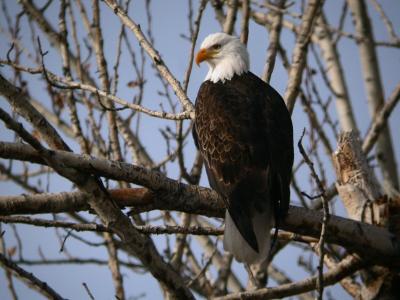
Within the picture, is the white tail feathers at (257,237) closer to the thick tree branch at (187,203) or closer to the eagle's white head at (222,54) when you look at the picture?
the thick tree branch at (187,203)

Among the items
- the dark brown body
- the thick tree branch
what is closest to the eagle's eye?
the dark brown body

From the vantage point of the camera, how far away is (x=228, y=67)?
5.45 metres

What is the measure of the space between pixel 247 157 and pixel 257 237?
0.60 m

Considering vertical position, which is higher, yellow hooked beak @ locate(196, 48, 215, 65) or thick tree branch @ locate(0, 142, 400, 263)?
yellow hooked beak @ locate(196, 48, 215, 65)

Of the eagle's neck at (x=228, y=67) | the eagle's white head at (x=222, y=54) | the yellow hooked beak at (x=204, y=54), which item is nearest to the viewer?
the eagle's neck at (x=228, y=67)

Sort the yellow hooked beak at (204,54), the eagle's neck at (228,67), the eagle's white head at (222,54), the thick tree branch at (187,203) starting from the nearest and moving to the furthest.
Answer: the thick tree branch at (187,203) < the eagle's neck at (228,67) < the eagle's white head at (222,54) < the yellow hooked beak at (204,54)

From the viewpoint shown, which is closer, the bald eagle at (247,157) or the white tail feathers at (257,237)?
the bald eagle at (247,157)

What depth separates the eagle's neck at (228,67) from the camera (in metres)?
5.33

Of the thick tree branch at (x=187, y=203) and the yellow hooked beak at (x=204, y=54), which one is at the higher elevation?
the yellow hooked beak at (x=204, y=54)

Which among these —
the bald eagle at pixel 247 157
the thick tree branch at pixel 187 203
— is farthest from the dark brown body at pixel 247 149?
the thick tree branch at pixel 187 203

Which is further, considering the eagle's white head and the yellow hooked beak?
the yellow hooked beak

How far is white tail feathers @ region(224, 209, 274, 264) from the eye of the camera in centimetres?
407

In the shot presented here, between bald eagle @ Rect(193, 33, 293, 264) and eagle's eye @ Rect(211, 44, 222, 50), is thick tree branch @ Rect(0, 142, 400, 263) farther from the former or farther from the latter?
eagle's eye @ Rect(211, 44, 222, 50)

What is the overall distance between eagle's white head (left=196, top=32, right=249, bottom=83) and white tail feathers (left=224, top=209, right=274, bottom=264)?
5.37ft
